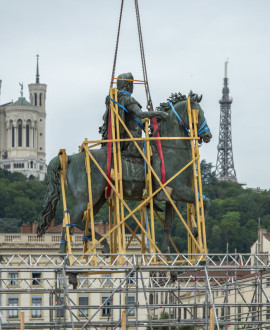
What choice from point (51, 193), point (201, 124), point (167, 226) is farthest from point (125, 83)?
point (167, 226)

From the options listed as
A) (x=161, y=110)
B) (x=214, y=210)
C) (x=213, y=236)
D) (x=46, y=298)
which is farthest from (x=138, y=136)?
(x=214, y=210)

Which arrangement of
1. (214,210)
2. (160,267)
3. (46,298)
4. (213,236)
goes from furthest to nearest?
(214,210) → (213,236) → (46,298) → (160,267)

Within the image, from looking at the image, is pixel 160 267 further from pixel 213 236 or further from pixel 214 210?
pixel 214 210

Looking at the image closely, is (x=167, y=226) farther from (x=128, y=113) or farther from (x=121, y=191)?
(x=128, y=113)

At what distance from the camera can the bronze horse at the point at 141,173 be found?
4634 centimetres

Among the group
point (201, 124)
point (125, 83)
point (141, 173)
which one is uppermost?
point (125, 83)

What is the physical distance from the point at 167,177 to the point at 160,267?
3246 millimetres

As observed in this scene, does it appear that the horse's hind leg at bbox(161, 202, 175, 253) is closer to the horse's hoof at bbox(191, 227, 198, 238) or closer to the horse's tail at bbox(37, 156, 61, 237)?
the horse's hoof at bbox(191, 227, 198, 238)

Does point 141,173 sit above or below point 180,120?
below

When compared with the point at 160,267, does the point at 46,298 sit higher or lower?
higher

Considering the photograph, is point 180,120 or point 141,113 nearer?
point 141,113

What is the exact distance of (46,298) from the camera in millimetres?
96375

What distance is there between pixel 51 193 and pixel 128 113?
12.0ft

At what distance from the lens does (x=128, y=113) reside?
1864 inches
